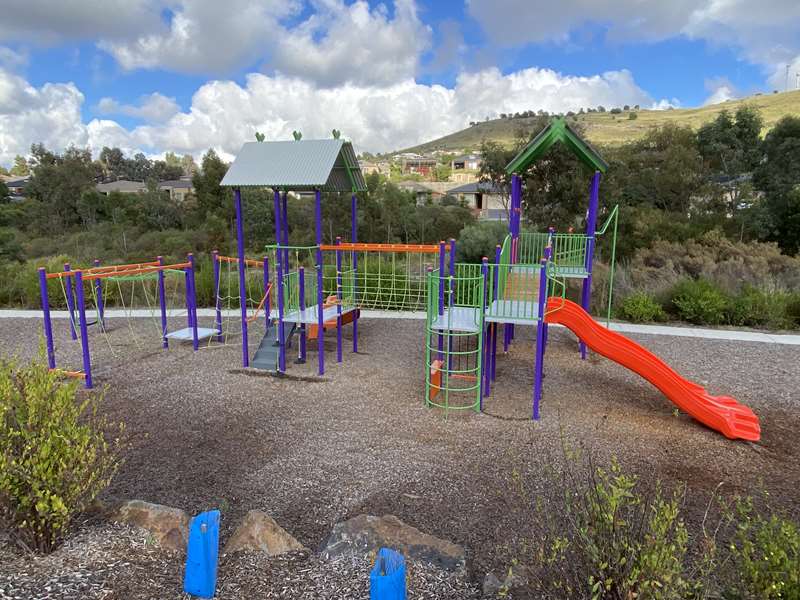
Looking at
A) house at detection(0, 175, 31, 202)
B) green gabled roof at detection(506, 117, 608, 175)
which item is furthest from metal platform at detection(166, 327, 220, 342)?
house at detection(0, 175, 31, 202)

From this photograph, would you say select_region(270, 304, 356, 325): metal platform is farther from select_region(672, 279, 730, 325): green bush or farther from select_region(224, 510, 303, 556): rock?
select_region(672, 279, 730, 325): green bush

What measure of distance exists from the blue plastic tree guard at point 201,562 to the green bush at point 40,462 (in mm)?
634

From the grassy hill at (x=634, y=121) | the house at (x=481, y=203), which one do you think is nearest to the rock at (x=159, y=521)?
the house at (x=481, y=203)

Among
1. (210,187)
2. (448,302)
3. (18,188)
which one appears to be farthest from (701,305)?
(18,188)

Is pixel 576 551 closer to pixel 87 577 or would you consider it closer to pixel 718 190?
pixel 87 577

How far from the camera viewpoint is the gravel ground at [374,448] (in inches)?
110

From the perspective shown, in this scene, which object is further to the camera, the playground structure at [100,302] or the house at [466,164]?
the house at [466,164]

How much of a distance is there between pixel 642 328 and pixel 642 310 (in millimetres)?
783

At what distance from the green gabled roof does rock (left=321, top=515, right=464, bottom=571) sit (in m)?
5.34

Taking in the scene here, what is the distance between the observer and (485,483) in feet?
13.6

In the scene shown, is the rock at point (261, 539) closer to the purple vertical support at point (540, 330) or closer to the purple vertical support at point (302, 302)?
the purple vertical support at point (540, 330)

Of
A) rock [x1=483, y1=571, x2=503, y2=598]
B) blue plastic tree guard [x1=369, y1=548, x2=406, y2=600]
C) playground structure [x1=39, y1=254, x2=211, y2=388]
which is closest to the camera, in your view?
blue plastic tree guard [x1=369, y1=548, x2=406, y2=600]

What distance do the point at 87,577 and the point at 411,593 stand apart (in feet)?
5.17

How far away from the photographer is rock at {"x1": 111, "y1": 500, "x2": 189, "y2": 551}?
293cm
